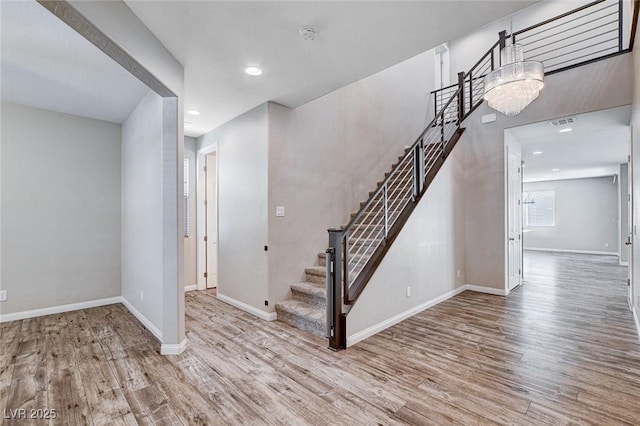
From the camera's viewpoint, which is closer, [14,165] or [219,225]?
[14,165]

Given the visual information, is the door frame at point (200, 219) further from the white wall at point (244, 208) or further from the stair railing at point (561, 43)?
the stair railing at point (561, 43)

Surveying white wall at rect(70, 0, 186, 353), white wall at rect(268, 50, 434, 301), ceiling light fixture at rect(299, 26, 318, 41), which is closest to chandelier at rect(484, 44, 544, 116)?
white wall at rect(268, 50, 434, 301)

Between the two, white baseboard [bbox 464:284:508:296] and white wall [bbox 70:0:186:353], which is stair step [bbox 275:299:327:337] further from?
white baseboard [bbox 464:284:508:296]

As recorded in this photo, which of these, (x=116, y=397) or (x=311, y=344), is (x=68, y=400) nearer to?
(x=116, y=397)

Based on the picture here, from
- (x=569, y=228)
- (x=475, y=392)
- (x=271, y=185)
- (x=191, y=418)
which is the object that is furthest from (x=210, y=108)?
(x=569, y=228)

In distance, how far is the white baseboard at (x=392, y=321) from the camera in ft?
10.1

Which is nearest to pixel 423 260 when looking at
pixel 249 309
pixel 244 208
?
pixel 249 309

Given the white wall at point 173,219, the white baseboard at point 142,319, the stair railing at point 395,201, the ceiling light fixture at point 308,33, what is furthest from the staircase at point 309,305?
the ceiling light fixture at point 308,33

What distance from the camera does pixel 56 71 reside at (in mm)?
3061

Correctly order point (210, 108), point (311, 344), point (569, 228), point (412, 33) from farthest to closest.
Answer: point (569, 228), point (210, 108), point (311, 344), point (412, 33)

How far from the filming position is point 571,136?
520cm

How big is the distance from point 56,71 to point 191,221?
112 inches

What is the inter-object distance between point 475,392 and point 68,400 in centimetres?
299

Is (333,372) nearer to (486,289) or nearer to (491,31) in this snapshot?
(486,289)
